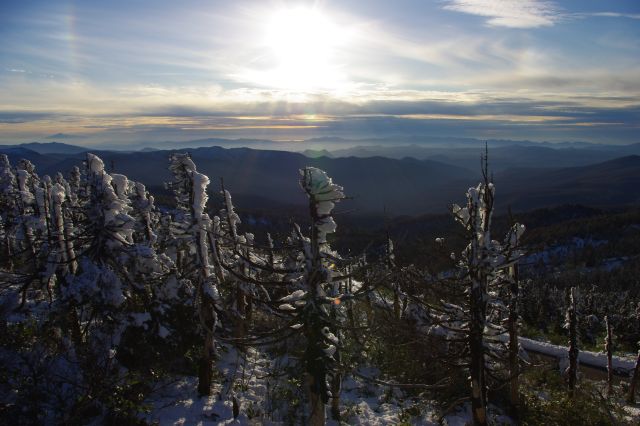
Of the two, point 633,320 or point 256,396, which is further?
point 633,320

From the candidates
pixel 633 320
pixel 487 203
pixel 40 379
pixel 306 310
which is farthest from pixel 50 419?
pixel 633 320

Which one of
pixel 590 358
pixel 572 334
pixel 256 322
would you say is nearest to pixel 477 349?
pixel 256 322

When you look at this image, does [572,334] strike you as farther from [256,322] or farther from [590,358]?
[256,322]

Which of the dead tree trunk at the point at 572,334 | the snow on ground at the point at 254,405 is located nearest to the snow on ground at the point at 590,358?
the dead tree trunk at the point at 572,334

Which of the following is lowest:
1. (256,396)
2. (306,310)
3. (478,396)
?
(256,396)

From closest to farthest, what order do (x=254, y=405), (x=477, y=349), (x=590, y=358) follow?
1. (x=477, y=349)
2. (x=254, y=405)
3. (x=590, y=358)

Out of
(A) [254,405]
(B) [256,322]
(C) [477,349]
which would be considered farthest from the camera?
(A) [254,405]

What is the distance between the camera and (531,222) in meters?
191

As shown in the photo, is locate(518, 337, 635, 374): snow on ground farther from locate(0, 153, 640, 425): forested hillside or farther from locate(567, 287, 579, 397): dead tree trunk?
locate(0, 153, 640, 425): forested hillside

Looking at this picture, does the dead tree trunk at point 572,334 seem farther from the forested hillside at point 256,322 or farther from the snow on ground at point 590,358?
the snow on ground at point 590,358

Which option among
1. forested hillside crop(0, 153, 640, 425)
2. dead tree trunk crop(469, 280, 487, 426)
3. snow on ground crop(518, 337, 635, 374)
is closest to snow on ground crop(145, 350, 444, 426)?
forested hillside crop(0, 153, 640, 425)

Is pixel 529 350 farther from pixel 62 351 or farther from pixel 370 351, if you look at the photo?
pixel 62 351

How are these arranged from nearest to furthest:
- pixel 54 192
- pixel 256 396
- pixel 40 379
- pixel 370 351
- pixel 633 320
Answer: pixel 40 379 → pixel 54 192 → pixel 256 396 → pixel 370 351 → pixel 633 320

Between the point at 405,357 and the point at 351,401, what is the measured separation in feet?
20.4
